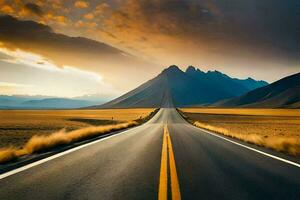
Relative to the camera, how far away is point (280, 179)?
262 inches

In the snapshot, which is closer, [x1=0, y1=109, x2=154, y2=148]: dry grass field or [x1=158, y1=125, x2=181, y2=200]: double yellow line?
[x1=158, y1=125, x2=181, y2=200]: double yellow line

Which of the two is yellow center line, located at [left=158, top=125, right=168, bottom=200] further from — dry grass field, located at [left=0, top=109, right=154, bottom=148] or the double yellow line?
dry grass field, located at [left=0, top=109, right=154, bottom=148]

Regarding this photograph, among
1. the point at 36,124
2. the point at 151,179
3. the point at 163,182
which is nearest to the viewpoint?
the point at 163,182

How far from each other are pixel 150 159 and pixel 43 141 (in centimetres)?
504

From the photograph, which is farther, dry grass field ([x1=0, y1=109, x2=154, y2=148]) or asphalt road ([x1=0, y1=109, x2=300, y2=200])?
dry grass field ([x1=0, y1=109, x2=154, y2=148])

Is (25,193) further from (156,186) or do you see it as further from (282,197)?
(282,197)

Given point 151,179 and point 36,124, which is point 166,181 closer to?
point 151,179

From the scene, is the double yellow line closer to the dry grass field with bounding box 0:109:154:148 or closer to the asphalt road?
the asphalt road

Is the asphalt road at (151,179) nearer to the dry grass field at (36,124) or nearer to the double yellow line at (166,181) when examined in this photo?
the double yellow line at (166,181)

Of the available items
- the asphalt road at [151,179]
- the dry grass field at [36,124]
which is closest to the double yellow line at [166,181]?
the asphalt road at [151,179]

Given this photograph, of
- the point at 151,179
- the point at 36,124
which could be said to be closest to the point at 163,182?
the point at 151,179

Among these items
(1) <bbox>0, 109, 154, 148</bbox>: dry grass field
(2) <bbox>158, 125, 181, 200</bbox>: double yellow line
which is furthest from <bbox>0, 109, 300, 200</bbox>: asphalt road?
(1) <bbox>0, 109, 154, 148</bbox>: dry grass field

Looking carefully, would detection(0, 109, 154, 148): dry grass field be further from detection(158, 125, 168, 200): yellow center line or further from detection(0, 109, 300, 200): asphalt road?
detection(158, 125, 168, 200): yellow center line

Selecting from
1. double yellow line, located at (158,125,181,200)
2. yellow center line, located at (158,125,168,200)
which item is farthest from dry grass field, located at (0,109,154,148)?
yellow center line, located at (158,125,168,200)
